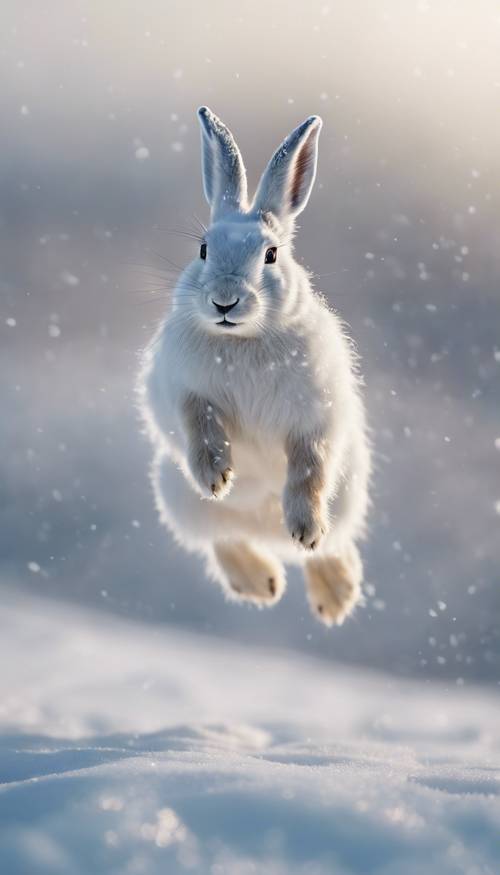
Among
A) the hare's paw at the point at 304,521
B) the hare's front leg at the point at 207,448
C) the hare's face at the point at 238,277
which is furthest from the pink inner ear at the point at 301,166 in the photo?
the hare's paw at the point at 304,521

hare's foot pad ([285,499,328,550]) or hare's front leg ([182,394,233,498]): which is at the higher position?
hare's front leg ([182,394,233,498])

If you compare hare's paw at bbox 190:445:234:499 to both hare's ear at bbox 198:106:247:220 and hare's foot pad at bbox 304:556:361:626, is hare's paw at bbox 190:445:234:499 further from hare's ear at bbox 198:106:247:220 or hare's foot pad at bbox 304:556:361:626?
hare's foot pad at bbox 304:556:361:626

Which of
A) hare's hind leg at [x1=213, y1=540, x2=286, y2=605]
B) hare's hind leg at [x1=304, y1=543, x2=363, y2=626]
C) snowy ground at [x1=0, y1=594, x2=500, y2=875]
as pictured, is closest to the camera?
snowy ground at [x1=0, y1=594, x2=500, y2=875]

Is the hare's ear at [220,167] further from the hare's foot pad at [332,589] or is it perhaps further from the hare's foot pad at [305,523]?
the hare's foot pad at [332,589]

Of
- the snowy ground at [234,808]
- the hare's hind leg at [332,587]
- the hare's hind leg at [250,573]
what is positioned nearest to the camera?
the snowy ground at [234,808]

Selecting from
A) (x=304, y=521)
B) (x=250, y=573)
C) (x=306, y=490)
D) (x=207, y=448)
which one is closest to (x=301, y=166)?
(x=207, y=448)

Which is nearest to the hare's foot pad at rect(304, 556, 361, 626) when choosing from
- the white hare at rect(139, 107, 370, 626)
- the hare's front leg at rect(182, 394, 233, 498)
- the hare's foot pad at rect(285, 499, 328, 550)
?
the white hare at rect(139, 107, 370, 626)

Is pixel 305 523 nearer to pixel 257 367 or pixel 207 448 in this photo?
pixel 207 448
